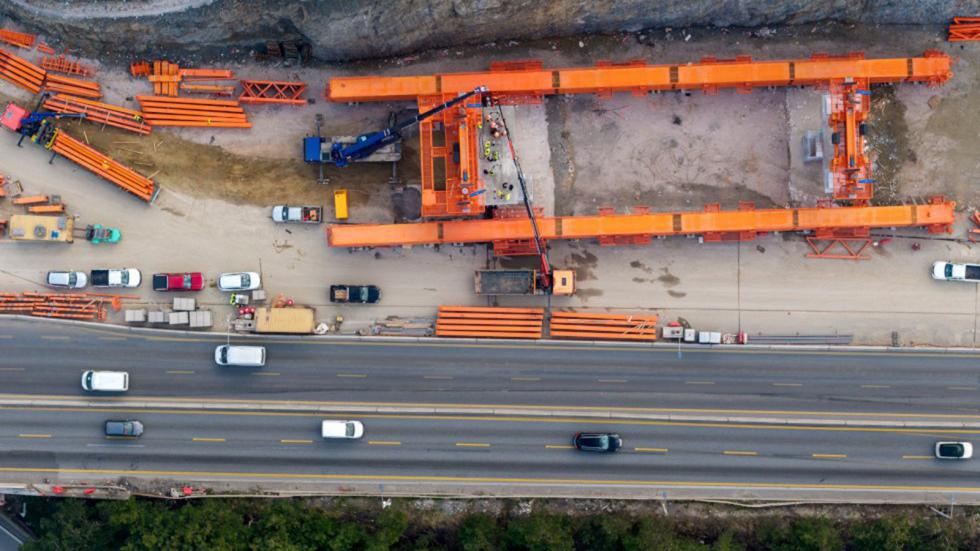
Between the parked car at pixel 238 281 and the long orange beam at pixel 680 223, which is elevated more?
the long orange beam at pixel 680 223

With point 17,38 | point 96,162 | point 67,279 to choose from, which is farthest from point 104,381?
point 17,38

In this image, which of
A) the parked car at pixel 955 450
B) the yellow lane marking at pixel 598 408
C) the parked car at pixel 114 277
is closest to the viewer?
the parked car at pixel 114 277

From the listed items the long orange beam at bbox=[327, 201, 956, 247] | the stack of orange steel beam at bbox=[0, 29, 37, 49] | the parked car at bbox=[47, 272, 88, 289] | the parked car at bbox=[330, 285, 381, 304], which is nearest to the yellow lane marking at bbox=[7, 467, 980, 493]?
the parked car at bbox=[330, 285, 381, 304]

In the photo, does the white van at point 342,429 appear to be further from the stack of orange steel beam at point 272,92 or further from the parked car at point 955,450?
the parked car at point 955,450

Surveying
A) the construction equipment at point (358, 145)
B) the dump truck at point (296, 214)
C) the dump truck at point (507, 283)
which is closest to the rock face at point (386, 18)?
the construction equipment at point (358, 145)

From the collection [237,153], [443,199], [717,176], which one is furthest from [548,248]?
[237,153]

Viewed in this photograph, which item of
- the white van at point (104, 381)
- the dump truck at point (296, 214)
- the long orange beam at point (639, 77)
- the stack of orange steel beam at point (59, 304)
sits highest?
the long orange beam at point (639, 77)

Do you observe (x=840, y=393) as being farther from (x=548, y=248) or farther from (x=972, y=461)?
(x=548, y=248)

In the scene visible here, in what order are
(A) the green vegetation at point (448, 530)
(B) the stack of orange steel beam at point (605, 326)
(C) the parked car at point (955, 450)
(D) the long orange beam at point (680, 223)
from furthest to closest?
(B) the stack of orange steel beam at point (605, 326), (C) the parked car at point (955, 450), (A) the green vegetation at point (448, 530), (D) the long orange beam at point (680, 223)

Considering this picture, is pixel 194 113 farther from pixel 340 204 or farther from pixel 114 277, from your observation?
pixel 114 277
